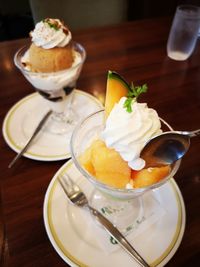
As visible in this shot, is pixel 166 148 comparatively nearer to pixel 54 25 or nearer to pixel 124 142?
pixel 124 142

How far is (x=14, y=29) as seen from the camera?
2.40 metres

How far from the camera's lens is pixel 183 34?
42.5 inches

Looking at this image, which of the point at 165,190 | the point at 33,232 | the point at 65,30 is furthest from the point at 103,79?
the point at 33,232

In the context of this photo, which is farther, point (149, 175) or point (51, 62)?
point (51, 62)

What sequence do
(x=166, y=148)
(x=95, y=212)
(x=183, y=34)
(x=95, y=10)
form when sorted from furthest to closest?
(x=95, y=10), (x=183, y=34), (x=95, y=212), (x=166, y=148)

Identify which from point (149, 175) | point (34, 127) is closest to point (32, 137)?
point (34, 127)

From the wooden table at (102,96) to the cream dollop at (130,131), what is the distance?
235 millimetres

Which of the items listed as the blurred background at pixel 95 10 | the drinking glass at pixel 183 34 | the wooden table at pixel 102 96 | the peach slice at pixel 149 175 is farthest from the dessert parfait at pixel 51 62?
the blurred background at pixel 95 10

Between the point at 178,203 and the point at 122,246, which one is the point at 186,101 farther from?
the point at 122,246

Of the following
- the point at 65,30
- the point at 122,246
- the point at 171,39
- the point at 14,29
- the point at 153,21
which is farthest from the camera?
the point at 14,29

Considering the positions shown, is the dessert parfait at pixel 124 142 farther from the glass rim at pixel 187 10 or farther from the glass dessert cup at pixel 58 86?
the glass rim at pixel 187 10

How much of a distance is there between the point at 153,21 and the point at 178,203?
1079 millimetres

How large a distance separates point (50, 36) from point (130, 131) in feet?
1.43

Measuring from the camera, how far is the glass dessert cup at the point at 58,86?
27.2 inches
